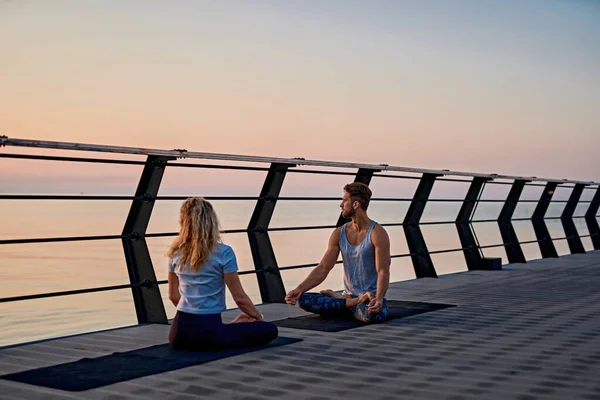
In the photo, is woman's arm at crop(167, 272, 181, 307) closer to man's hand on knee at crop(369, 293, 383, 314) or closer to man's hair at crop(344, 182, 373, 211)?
man's hand on knee at crop(369, 293, 383, 314)

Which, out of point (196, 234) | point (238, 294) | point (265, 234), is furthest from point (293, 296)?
point (196, 234)

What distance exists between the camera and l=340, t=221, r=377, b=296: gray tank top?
638 cm

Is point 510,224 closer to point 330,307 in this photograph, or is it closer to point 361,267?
point 361,267

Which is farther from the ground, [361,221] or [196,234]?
[361,221]

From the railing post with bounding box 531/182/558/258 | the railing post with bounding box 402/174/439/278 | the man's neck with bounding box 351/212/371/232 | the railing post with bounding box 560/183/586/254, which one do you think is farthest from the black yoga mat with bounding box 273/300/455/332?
the railing post with bounding box 560/183/586/254

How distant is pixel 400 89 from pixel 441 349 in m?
13.2

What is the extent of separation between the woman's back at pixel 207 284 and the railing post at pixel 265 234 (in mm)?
2524

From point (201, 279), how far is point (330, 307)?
1731 mm

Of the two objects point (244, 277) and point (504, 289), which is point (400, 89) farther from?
point (504, 289)

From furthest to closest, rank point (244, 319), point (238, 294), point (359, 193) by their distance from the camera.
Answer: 1. point (359, 193)
2. point (244, 319)
3. point (238, 294)

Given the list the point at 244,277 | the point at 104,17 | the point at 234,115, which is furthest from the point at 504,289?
the point at 244,277

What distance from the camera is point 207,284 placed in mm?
4926

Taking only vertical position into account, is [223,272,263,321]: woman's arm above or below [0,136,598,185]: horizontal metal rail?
below

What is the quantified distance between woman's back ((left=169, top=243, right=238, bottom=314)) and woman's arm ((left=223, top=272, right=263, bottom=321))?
0.14ft
